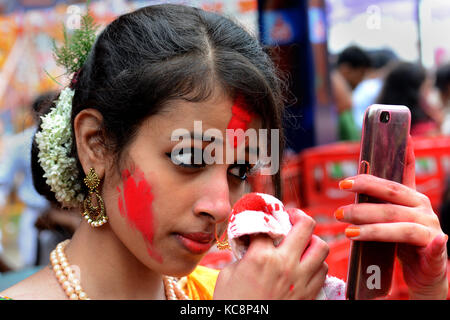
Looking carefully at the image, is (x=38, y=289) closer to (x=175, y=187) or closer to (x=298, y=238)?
(x=175, y=187)

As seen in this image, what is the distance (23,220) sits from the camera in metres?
5.42

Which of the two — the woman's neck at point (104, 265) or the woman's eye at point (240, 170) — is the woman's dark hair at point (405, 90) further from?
the woman's neck at point (104, 265)

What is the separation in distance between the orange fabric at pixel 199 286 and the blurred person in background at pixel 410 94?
380 cm

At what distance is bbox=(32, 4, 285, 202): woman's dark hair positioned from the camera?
5.23 feet

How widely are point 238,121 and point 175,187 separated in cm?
27

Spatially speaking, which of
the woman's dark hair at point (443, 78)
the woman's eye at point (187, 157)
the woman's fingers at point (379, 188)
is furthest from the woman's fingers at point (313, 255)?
the woman's dark hair at point (443, 78)

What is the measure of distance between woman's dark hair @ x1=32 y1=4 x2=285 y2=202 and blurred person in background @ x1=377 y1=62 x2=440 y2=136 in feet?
13.1

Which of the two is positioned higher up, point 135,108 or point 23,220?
point 135,108

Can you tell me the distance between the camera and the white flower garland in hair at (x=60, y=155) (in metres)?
1.82
